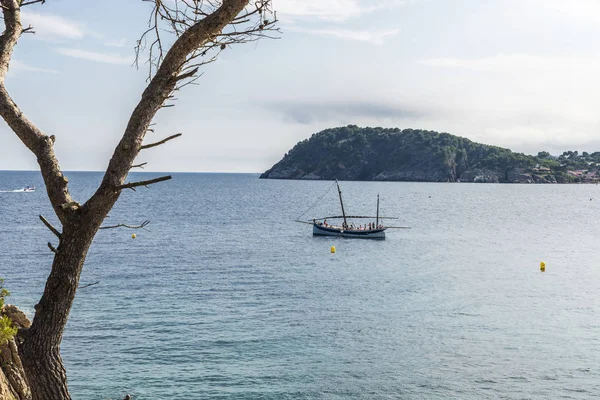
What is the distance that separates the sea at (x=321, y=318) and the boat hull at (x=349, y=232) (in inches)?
231

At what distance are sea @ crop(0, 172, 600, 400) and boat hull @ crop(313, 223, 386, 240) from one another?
587 centimetres

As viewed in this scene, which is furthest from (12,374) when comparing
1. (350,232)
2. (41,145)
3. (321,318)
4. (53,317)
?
(350,232)

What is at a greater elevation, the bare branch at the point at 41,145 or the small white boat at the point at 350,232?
the bare branch at the point at 41,145

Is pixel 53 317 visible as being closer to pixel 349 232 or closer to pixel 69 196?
pixel 69 196

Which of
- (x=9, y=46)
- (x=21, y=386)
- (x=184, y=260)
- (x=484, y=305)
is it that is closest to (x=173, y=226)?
(x=184, y=260)

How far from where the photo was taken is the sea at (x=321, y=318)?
25.6m

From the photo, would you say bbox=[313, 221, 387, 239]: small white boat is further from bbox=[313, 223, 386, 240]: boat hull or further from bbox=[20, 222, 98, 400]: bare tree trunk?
bbox=[20, 222, 98, 400]: bare tree trunk

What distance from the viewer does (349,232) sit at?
80.9m

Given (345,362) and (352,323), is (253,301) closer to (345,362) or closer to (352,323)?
(352,323)

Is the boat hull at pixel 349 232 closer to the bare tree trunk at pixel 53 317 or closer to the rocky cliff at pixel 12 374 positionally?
the rocky cliff at pixel 12 374

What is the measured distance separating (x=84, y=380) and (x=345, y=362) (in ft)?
37.2

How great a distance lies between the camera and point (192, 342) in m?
30.1

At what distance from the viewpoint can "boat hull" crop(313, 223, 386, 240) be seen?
262ft

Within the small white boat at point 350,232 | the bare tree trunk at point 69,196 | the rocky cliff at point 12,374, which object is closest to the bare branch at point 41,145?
the bare tree trunk at point 69,196
